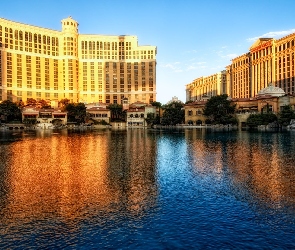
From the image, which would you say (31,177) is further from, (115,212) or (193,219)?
(193,219)

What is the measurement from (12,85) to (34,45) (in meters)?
29.1

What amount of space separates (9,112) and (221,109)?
93360mm

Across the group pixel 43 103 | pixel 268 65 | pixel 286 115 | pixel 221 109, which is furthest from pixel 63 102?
pixel 286 115

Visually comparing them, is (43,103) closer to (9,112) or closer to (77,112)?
(9,112)

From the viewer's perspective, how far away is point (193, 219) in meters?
19.1

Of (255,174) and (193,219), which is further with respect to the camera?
(255,174)

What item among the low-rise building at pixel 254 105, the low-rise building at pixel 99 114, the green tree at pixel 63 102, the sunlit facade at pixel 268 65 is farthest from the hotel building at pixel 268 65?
the green tree at pixel 63 102

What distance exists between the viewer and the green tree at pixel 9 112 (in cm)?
14362

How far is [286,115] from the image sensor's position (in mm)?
107062

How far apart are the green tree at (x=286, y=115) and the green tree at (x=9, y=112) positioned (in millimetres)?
112723

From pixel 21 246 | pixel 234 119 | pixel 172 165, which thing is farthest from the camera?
pixel 234 119

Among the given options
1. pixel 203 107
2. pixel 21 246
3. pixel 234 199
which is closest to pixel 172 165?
pixel 234 199

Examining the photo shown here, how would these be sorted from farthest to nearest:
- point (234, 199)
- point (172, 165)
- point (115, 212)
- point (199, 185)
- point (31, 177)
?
point (172, 165), point (31, 177), point (199, 185), point (234, 199), point (115, 212)

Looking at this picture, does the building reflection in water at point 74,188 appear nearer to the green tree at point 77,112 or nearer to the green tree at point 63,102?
the green tree at point 77,112
